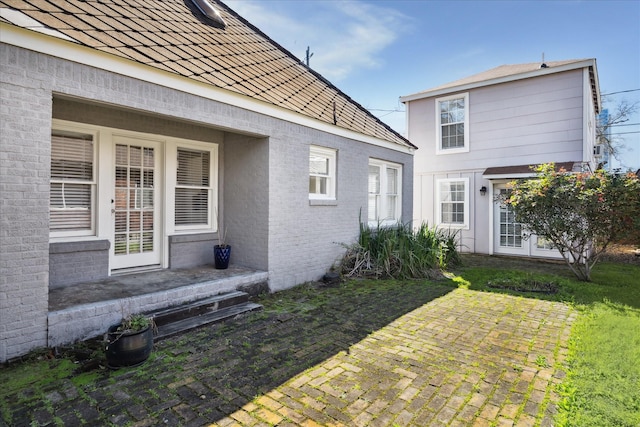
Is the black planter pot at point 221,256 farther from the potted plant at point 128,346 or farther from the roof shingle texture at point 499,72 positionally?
the roof shingle texture at point 499,72

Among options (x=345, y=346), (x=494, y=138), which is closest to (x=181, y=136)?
(x=345, y=346)

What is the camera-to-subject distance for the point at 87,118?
17.0 feet

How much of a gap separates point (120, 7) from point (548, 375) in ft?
23.6

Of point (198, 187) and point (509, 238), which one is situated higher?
point (198, 187)

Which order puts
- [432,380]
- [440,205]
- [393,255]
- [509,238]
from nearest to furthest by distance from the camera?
[432,380] → [393,255] → [509,238] → [440,205]

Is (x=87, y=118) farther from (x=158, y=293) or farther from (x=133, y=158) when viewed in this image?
(x=158, y=293)

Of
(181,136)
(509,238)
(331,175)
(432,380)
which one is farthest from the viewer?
(509,238)

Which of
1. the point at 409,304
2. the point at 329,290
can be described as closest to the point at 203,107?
the point at 329,290

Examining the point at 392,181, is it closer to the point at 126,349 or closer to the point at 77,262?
the point at 77,262

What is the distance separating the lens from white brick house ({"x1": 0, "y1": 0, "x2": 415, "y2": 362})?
3.54m

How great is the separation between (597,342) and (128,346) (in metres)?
5.14

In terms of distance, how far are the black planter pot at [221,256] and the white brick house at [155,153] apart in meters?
0.37

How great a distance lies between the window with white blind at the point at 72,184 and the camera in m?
4.98

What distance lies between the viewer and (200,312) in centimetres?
478
